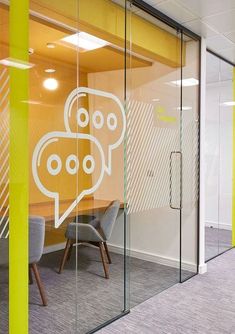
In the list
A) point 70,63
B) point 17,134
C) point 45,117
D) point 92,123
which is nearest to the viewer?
point 17,134

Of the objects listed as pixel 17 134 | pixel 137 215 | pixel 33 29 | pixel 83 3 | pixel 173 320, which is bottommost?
pixel 173 320

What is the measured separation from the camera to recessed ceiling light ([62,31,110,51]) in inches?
99.8

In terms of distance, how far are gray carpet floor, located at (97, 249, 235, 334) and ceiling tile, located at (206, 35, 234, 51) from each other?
3.02 metres

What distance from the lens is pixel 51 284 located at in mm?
2436

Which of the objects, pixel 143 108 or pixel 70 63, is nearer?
pixel 70 63

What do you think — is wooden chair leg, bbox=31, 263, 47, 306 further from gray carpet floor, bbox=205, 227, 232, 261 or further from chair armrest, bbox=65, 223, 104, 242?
gray carpet floor, bbox=205, 227, 232, 261

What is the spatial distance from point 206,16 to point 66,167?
7.68ft

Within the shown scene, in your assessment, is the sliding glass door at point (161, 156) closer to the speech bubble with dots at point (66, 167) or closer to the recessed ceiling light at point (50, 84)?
the speech bubble with dots at point (66, 167)

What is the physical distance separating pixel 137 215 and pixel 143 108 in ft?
3.73

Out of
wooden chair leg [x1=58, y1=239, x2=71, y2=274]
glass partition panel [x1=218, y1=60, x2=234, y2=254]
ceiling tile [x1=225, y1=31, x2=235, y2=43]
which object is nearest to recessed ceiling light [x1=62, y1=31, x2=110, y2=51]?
wooden chair leg [x1=58, y1=239, x2=71, y2=274]

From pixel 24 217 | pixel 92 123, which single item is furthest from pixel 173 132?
pixel 24 217

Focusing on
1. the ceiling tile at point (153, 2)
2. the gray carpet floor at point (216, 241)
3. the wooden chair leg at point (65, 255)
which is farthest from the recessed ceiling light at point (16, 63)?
the gray carpet floor at point (216, 241)

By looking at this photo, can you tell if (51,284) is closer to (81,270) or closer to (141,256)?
(81,270)

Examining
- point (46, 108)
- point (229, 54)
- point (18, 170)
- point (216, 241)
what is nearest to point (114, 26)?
point (46, 108)
